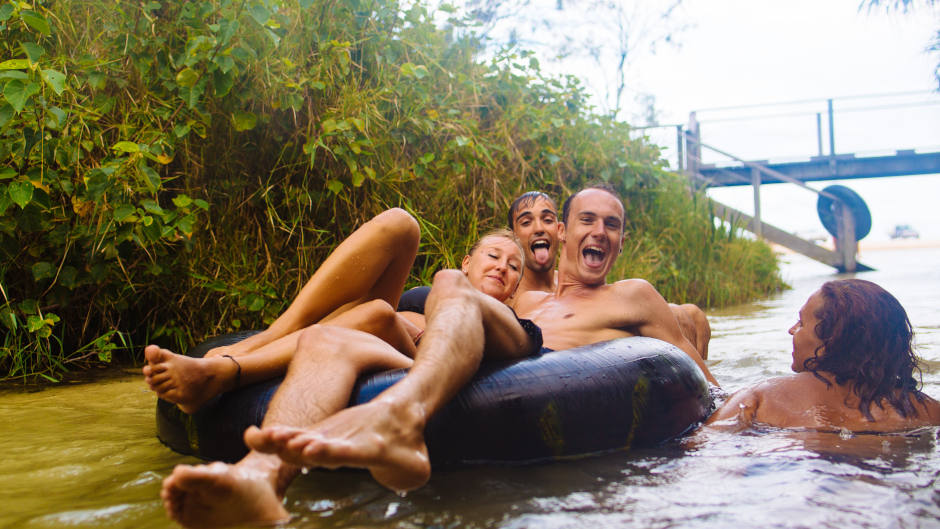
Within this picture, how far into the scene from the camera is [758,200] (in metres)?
12.8

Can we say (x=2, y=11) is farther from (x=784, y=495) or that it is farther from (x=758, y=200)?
(x=758, y=200)

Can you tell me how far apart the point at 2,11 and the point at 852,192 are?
1355cm

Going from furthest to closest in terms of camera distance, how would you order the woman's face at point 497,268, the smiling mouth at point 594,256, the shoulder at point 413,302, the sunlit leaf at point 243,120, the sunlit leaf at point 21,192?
the sunlit leaf at point 243,120 → the shoulder at point 413,302 → the woman's face at point 497,268 → the sunlit leaf at point 21,192 → the smiling mouth at point 594,256

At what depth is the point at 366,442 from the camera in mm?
1526

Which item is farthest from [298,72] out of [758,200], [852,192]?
[852,192]

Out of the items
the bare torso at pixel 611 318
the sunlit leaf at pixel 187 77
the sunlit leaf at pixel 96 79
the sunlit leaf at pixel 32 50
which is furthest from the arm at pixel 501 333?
the sunlit leaf at pixel 96 79

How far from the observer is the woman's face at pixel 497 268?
138 inches

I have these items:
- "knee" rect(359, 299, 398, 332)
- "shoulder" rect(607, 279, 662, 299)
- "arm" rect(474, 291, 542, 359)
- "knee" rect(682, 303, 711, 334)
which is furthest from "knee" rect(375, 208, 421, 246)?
"knee" rect(682, 303, 711, 334)

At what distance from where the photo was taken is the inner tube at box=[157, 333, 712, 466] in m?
2.10

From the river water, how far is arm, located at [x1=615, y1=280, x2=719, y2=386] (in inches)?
22.3

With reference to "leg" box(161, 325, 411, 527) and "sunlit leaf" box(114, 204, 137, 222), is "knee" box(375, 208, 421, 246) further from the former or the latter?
"sunlit leaf" box(114, 204, 137, 222)

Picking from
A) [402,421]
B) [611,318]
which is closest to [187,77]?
[611,318]

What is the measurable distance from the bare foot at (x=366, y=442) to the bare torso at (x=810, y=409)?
4.88 feet

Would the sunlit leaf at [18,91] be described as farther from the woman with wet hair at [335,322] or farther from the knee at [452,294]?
the knee at [452,294]
